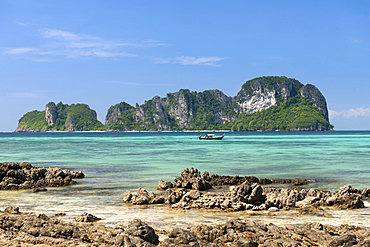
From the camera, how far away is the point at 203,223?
34.9 feet

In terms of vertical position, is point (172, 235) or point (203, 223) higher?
point (172, 235)

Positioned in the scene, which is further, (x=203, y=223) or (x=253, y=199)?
(x=253, y=199)

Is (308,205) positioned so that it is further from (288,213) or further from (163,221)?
(163,221)

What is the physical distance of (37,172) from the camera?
759 inches

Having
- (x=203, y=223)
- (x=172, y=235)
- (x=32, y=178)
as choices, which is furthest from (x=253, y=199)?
(x=32, y=178)

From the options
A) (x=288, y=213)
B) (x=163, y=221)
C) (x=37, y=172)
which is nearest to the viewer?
(x=163, y=221)

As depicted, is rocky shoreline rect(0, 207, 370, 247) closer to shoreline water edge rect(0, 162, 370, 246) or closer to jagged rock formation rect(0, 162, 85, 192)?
shoreline water edge rect(0, 162, 370, 246)

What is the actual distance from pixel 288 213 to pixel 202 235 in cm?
Answer: 409

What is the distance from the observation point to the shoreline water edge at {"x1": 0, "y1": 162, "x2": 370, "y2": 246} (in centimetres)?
794

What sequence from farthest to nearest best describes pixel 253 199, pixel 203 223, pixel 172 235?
pixel 253 199 → pixel 203 223 → pixel 172 235

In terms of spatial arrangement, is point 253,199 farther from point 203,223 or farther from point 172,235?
point 172,235

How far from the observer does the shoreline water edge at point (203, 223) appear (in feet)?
26.0

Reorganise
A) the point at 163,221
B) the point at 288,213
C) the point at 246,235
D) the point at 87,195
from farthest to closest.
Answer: the point at 87,195 < the point at 288,213 < the point at 163,221 < the point at 246,235

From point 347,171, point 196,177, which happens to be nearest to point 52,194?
point 196,177
